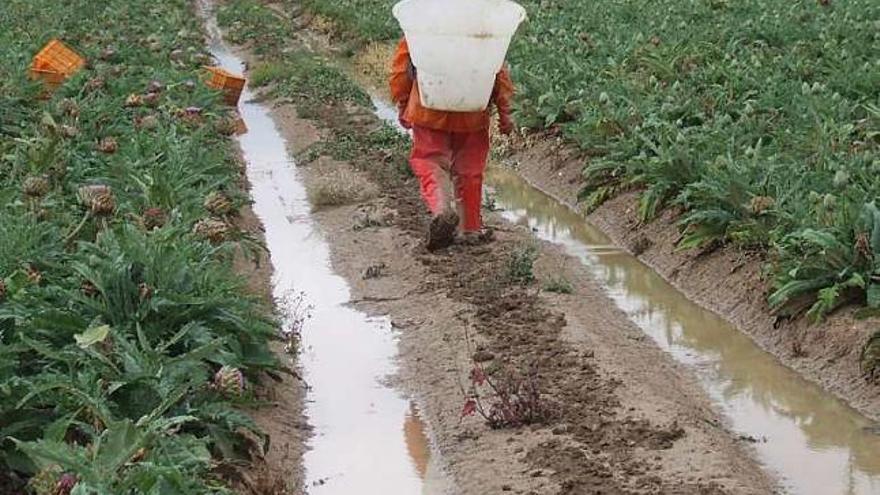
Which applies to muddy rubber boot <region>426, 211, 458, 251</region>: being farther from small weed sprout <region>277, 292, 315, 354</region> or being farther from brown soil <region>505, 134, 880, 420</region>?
brown soil <region>505, 134, 880, 420</region>

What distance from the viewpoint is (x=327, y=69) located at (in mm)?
19641

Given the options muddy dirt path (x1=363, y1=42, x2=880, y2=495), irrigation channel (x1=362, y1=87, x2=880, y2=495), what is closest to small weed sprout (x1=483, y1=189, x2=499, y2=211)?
muddy dirt path (x1=363, y1=42, x2=880, y2=495)

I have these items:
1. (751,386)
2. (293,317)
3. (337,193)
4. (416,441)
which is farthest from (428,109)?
(416,441)

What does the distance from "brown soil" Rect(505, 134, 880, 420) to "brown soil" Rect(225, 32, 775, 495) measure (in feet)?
1.80

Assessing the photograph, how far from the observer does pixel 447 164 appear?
31.7 feet

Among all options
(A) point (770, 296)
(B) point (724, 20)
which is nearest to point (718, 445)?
(A) point (770, 296)

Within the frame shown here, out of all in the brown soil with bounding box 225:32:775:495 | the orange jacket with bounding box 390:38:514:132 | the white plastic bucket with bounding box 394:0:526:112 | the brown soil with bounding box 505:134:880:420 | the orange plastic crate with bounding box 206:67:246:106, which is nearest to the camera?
the brown soil with bounding box 225:32:775:495

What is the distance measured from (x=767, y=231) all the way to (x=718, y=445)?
2.66 meters

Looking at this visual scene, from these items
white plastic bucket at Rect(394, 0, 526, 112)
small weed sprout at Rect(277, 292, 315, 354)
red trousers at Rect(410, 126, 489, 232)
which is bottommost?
small weed sprout at Rect(277, 292, 315, 354)

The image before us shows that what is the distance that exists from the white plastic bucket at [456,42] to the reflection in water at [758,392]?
1.45m

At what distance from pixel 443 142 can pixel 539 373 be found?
278 cm

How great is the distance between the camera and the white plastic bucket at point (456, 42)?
909 cm

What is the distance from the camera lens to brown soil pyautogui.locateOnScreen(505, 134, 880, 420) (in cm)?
723

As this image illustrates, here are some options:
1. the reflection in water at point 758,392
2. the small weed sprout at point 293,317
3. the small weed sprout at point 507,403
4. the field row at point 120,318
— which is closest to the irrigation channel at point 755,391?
the reflection in water at point 758,392
